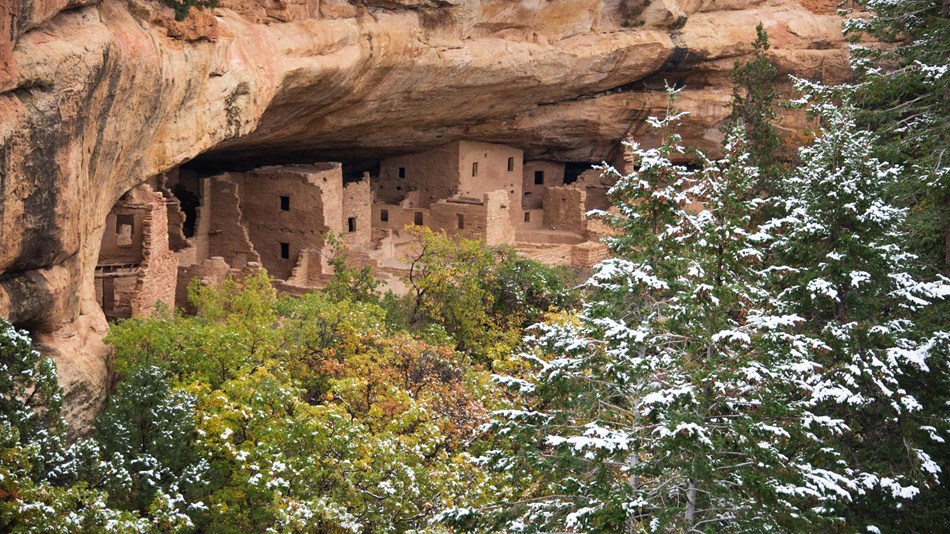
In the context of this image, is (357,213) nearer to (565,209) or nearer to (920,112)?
(565,209)

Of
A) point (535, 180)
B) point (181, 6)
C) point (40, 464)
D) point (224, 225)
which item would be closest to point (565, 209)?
point (535, 180)

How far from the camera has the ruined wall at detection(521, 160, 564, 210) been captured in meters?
37.8

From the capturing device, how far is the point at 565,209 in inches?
1391

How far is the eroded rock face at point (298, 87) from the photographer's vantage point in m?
17.7

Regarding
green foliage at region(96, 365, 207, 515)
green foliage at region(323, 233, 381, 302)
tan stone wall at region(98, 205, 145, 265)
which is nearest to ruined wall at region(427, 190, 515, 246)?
green foliage at region(323, 233, 381, 302)

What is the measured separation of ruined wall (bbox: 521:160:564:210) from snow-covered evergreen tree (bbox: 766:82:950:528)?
748 inches

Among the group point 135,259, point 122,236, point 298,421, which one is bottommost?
point 298,421

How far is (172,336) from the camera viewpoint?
21062 mm

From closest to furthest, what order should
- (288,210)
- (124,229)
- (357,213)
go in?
(124,229)
(288,210)
(357,213)

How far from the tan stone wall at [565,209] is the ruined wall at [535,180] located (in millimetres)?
1863

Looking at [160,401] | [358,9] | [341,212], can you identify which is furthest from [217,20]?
[341,212]

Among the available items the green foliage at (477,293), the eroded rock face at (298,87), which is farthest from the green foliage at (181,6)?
the green foliage at (477,293)

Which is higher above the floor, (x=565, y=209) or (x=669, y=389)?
(x=565, y=209)

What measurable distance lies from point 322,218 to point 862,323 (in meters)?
14.1
